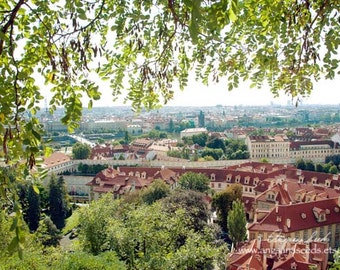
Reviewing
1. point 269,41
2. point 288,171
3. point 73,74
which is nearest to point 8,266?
point 73,74

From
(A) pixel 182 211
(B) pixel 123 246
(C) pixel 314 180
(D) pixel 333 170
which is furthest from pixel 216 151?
(B) pixel 123 246

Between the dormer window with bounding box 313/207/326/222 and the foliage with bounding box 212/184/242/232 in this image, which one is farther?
the foliage with bounding box 212/184/242/232

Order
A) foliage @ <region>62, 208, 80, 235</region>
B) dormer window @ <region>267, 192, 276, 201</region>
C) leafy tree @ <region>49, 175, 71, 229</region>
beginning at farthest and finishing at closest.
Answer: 1. leafy tree @ <region>49, 175, 71, 229</region>
2. foliage @ <region>62, 208, 80, 235</region>
3. dormer window @ <region>267, 192, 276, 201</region>

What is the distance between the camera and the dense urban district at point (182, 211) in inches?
360

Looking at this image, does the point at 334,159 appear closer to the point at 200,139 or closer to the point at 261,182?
the point at 261,182

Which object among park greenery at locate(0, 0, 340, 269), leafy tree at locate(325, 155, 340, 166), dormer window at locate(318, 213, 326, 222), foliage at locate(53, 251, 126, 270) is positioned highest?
park greenery at locate(0, 0, 340, 269)

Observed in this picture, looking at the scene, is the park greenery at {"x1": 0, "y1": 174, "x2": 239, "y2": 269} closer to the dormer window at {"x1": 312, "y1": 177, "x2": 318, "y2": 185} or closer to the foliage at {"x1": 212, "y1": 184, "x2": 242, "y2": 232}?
the foliage at {"x1": 212, "y1": 184, "x2": 242, "y2": 232}

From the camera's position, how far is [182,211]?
11.1 meters

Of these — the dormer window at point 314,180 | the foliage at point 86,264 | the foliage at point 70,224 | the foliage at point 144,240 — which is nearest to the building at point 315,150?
the dormer window at point 314,180

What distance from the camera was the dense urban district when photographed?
9133 mm

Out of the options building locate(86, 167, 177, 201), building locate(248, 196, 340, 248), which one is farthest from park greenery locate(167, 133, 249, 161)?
building locate(248, 196, 340, 248)

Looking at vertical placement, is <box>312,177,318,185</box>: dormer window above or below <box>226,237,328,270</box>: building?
below

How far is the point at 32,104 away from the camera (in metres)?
1.99

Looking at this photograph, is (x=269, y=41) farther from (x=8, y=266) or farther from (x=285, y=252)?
(x=285, y=252)
